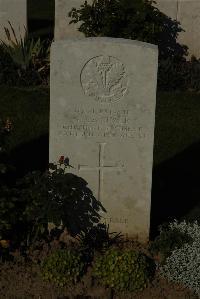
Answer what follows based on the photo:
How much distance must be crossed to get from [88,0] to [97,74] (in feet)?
23.8

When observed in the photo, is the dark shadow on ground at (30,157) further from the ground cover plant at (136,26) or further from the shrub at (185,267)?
the ground cover plant at (136,26)

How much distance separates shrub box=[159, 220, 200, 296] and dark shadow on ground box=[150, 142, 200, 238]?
88 centimetres

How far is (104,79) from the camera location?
6828 millimetres

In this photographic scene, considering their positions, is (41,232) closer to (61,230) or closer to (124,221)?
(61,230)

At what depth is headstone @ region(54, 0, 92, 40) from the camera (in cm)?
1372

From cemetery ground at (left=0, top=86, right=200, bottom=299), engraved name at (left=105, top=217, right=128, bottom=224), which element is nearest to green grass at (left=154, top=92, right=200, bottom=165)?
cemetery ground at (left=0, top=86, right=200, bottom=299)

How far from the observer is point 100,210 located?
23.9 feet

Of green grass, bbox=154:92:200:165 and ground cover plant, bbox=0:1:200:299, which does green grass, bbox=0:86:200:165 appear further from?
ground cover plant, bbox=0:1:200:299

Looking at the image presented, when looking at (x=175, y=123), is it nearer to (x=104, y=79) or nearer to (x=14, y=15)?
(x=104, y=79)

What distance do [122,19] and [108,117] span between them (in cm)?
631

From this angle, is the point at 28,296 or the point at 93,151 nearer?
the point at 28,296

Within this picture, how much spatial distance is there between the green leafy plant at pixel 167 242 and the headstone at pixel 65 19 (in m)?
7.58

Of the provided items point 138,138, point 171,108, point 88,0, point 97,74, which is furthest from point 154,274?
point 88,0

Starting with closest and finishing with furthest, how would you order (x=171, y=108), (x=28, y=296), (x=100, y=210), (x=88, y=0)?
(x=28, y=296), (x=100, y=210), (x=171, y=108), (x=88, y=0)
